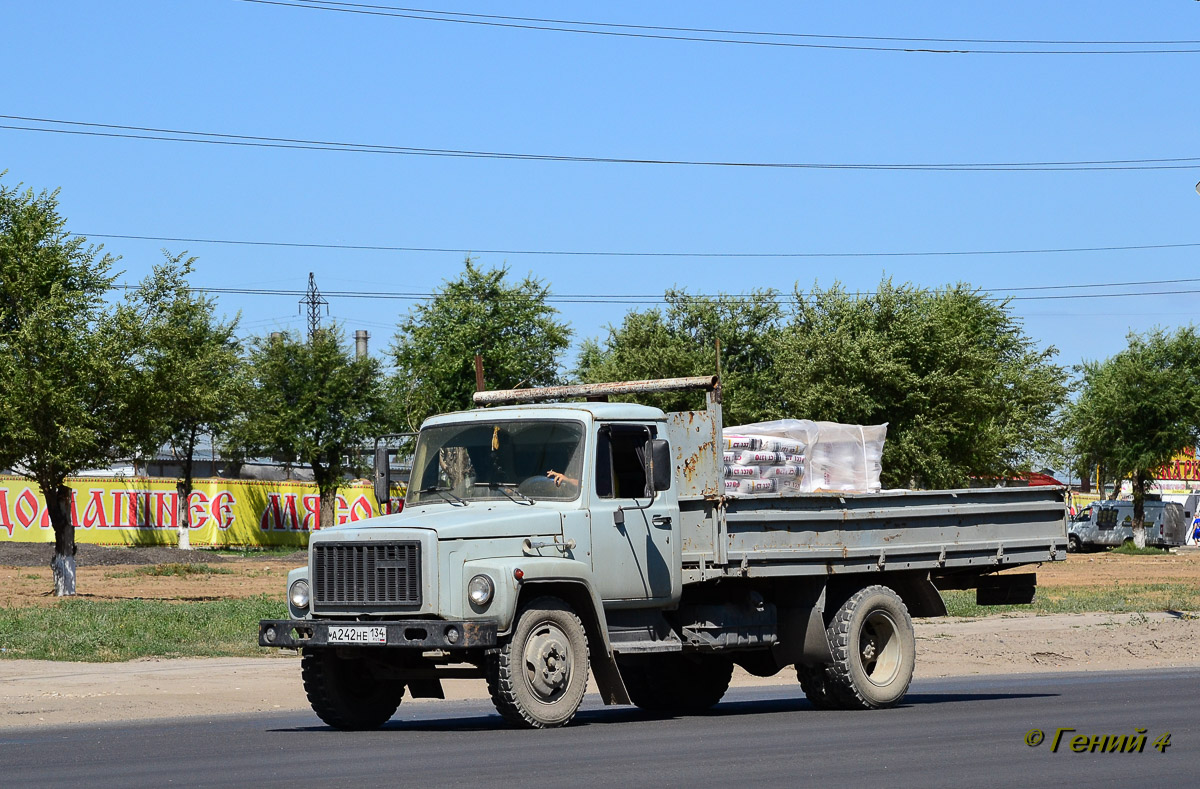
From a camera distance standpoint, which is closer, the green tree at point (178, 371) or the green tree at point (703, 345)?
the green tree at point (178, 371)

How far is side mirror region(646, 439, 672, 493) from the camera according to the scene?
12.8 meters

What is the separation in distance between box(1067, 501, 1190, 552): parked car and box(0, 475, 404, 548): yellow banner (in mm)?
30734

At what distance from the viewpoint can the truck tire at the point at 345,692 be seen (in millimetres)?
12625

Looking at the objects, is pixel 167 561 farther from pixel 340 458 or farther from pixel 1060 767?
pixel 1060 767

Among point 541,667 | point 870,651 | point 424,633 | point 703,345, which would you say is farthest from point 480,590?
point 703,345

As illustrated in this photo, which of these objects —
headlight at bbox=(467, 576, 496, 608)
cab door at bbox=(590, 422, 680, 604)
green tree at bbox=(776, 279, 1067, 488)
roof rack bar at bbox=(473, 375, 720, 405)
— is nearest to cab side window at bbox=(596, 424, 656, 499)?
cab door at bbox=(590, 422, 680, 604)

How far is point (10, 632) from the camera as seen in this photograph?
21.3m

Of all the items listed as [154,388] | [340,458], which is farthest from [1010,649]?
[340,458]

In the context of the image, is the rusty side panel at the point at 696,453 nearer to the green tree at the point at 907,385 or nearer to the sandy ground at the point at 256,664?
the sandy ground at the point at 256,664

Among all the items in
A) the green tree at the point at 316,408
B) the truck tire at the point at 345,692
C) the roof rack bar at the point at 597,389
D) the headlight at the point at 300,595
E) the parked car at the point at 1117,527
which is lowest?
the parked car at the point at 1117,527

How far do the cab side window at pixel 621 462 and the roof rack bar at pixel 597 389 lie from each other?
501mm

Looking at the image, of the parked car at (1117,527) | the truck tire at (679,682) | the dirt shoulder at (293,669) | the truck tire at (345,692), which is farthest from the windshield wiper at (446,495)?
the parked car at (1117,527)

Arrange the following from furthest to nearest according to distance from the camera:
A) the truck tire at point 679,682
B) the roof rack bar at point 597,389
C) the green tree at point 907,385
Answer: the green tree at point 907,385
the truck tire at point 679,682
the roof rack bar at point 597,389

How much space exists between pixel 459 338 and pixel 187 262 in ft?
49.9
